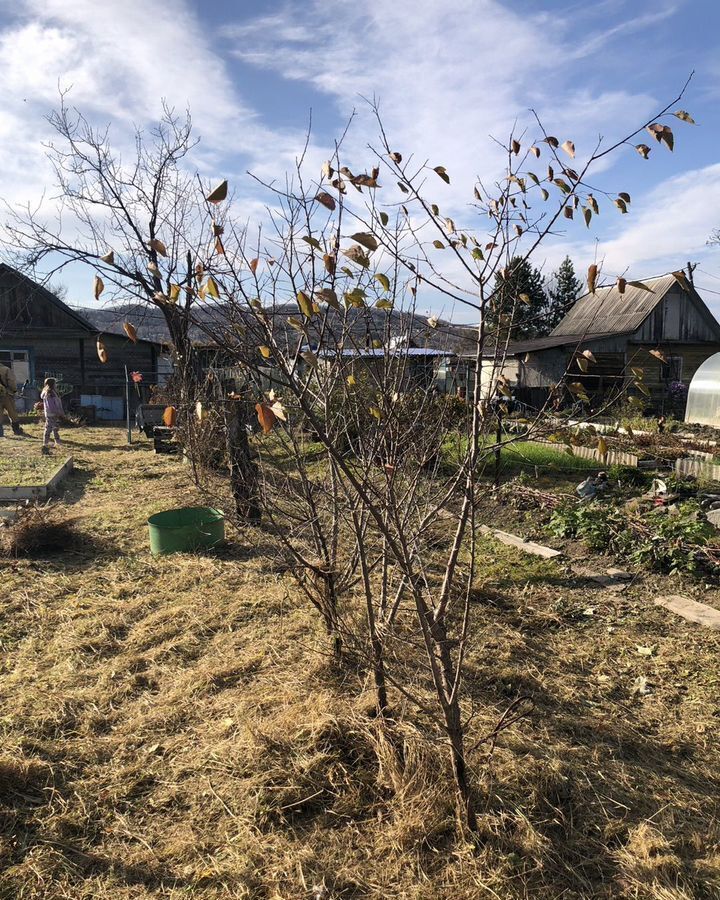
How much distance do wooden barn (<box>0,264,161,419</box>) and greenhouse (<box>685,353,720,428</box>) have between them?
15.8 m

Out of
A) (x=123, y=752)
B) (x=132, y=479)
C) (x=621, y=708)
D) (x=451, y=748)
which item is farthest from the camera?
(x=132, y=479)

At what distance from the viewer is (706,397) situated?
14.2 meters

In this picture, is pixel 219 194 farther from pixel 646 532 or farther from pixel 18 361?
pixel 18 361

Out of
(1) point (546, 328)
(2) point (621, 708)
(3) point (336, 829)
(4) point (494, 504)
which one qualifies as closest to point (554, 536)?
(4) point (494, 504)

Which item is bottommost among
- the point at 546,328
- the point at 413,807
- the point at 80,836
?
the point at 80,836

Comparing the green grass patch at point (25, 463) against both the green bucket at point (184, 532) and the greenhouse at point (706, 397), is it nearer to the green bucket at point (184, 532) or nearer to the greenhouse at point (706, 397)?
the green bucket at point (184, 532)

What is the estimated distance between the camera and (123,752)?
279 cm

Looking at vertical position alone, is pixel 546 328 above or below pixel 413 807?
above

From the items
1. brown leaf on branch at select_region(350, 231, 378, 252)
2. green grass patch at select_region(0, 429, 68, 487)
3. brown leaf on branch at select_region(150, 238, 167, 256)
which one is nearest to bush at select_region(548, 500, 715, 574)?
brown leaf on branch at select_region(350, 231, 378, 252)

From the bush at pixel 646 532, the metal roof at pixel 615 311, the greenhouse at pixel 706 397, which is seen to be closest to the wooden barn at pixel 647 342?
the metal roof at pixel 615 311

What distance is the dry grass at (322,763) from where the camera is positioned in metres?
2.11

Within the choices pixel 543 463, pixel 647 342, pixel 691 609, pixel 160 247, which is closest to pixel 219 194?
pixel 160 247

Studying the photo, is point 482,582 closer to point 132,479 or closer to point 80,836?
point 80,836

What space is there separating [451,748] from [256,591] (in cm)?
272
